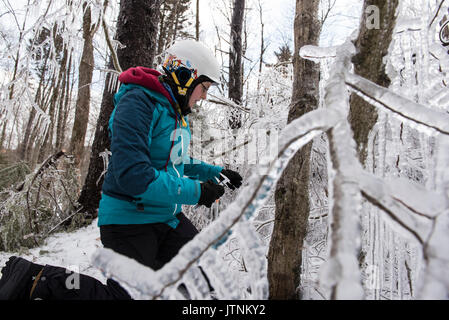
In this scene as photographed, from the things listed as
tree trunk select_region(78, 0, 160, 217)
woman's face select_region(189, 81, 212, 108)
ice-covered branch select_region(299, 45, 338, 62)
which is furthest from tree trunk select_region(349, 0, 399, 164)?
tree trunk select_region(78, 0, 160, 217)

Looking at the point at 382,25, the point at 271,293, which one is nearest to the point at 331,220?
the point at 382,25

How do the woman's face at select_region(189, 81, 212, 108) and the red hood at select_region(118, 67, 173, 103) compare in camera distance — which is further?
the woman's face at select_region(189, 81, 212, 108)

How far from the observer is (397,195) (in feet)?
1.46

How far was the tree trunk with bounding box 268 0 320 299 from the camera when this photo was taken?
1334mm

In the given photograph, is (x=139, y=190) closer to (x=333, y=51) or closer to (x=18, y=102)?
(x=333, y=51)

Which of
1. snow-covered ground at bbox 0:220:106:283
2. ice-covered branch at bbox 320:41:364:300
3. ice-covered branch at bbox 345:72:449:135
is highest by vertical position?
ice-covered branch at bbox 345:72:449:135

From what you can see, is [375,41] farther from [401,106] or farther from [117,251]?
[117,251]

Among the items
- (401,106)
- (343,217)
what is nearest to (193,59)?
(401,106)

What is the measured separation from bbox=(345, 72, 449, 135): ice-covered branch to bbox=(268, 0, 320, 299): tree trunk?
0.77 meters

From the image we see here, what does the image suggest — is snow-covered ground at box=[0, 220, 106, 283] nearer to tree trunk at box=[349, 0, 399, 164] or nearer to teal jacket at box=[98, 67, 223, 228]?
teal jacket at box=[98, 67, 223, 228]

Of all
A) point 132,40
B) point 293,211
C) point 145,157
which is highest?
point 132,40

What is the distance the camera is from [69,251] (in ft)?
9.41

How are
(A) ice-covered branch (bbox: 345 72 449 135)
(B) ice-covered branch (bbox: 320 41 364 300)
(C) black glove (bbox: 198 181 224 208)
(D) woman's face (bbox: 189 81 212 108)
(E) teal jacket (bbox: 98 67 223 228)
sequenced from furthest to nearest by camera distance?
1. (D) woman's face (bbox: 189 81 212 108)
2. (C) black glove (bbox: 198 181 224 208)
3. (E) teal jacket (bbox: 98 67 223 228)
4. (A) ice-covered branch (bbox: 345 72 449 135)
5. (B) ice-covered branch (bbox: 320 41 364 300)

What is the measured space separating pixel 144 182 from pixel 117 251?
49cm
